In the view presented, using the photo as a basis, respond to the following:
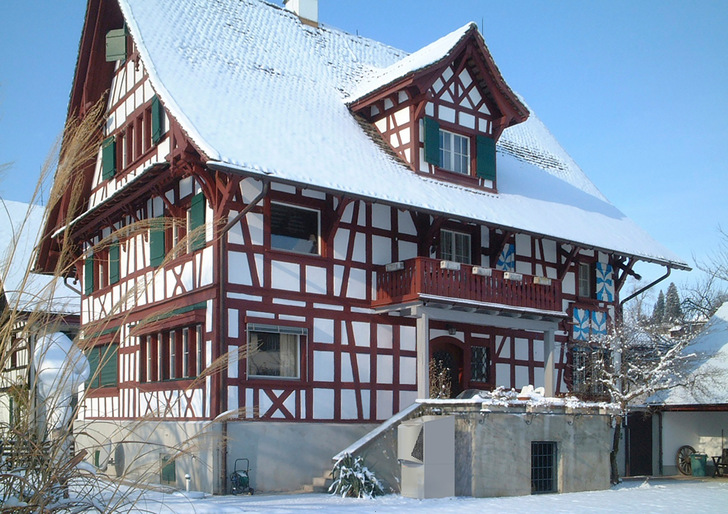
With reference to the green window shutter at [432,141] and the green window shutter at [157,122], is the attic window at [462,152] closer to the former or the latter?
Result: the green window shutter at [432,141]

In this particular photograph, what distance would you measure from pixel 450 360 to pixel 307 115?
23.8 feet

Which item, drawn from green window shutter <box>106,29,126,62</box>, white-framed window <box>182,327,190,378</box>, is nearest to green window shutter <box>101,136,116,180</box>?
green window shutter <box>106,29,126,62</box>

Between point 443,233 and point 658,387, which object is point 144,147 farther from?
point 658,387

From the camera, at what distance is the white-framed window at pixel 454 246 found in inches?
866

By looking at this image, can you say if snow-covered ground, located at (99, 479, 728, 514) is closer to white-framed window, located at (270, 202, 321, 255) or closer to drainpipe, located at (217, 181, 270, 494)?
drainpipe, located at (217, 181, 270, 494)

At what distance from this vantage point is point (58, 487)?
496 centimetres

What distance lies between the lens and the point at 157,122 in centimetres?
2022

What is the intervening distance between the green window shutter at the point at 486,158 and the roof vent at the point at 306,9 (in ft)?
22.5

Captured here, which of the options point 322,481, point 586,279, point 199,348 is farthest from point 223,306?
point 586,279

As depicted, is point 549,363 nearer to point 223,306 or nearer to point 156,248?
point 223,306

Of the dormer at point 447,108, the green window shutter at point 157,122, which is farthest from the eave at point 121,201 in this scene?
the dormer at point 447,108

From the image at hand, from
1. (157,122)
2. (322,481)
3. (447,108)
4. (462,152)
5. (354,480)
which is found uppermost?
(447,108)

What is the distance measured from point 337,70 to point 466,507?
13.5 m

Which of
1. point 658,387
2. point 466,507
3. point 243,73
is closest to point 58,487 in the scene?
point 466,507
